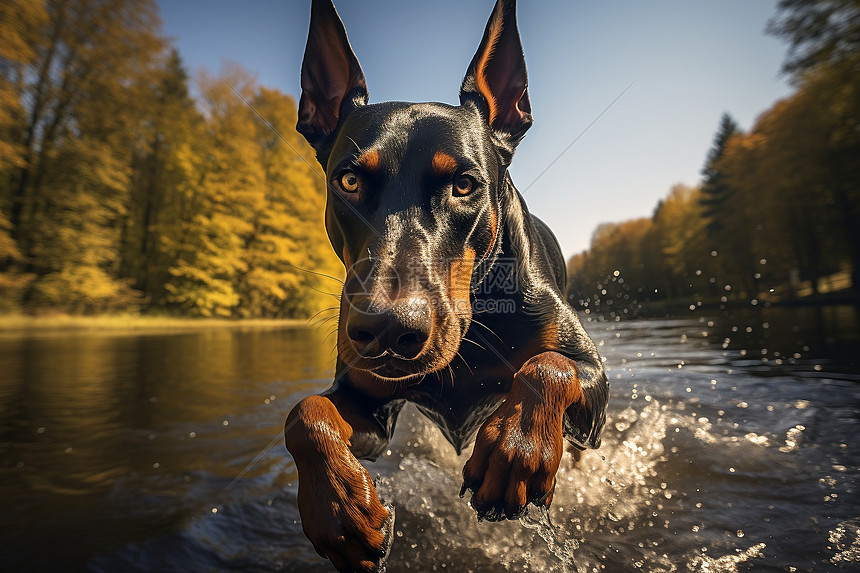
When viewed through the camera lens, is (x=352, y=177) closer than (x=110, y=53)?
Yes

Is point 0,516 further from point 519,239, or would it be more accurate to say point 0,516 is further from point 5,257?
point 5,257

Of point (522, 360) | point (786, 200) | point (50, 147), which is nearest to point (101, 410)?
point (522, 360)

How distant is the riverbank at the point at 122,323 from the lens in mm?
13945

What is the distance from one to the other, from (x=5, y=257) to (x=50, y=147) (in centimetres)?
453

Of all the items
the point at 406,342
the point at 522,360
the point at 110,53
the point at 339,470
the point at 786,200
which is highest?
the point at 110,53

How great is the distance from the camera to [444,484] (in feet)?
10.0

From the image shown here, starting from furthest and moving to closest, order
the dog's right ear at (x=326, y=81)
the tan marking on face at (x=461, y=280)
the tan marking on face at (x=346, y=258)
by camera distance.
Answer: the dog's right ear at (x=326, y=81) → the tan marking on face at (x=346, y=258) → the tan marking on face at (x=461, y=280)

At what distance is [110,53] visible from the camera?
16391 millimetres

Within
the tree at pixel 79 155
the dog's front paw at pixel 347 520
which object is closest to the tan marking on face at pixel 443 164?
the dog's front paw at pixel 347 520

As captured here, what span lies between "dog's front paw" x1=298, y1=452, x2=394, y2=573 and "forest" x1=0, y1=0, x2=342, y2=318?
1180 centimetres

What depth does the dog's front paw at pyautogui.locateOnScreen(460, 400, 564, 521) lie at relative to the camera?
56.2 inches

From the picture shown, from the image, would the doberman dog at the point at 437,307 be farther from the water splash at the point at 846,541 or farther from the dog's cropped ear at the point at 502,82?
the water splash at the point at 846,541

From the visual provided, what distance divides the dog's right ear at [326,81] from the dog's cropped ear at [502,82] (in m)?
0.62

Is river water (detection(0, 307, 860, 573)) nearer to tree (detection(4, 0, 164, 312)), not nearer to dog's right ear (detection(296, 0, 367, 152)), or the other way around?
dog's right ear (detection(296, 0, 367, 152))
